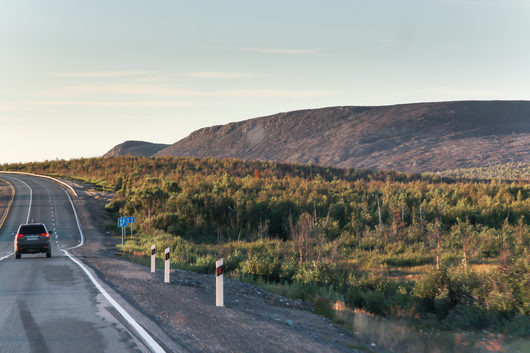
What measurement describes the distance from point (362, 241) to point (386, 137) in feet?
386

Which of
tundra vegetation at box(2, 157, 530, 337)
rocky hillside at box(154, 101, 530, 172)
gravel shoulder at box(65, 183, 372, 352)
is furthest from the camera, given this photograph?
rocky hillside at box(154, 101, 530, 172)

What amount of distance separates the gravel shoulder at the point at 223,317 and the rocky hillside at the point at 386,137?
10124cm

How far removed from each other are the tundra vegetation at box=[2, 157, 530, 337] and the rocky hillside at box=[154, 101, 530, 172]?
6070 cm

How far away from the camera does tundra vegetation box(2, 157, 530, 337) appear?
1236 centimetres

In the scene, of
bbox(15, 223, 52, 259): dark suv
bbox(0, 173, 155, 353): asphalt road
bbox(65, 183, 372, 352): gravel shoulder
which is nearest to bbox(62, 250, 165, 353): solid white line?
bbox(0, 173, 155, 353): asphalt road

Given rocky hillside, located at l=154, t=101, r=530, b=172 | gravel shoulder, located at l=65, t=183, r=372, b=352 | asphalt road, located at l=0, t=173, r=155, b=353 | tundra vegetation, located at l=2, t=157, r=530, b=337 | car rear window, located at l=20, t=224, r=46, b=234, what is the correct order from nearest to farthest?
asphalt road, located at l=0, t=173, r=155, b=353, gravel shoulder, located at l=65, t=183, r=372, b=352, tundra vegetation, located at l=2, t=157, r=530, b=337, car rear window, located at l=20, t=224, r=46, b=234, rocky hillside, located at l=154, t=101, r=530, b=172

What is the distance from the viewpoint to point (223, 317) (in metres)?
9.17

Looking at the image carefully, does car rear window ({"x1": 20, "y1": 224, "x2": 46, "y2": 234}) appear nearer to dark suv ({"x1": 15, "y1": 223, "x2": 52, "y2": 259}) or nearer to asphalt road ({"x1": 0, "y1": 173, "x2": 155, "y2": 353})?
dark suv ({"x1": 15, "y1": 223, "x2": 52, "y2": 259})

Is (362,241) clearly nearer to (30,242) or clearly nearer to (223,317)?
(30,242)

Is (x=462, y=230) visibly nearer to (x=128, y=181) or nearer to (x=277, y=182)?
(x=277, y=182)

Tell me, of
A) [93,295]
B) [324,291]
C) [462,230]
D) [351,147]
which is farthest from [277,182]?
[351,147]

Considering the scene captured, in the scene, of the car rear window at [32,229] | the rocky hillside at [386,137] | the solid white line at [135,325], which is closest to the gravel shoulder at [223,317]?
the solid white line at [135,325]

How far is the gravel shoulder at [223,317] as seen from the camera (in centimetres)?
728

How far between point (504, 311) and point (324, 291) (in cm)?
547
